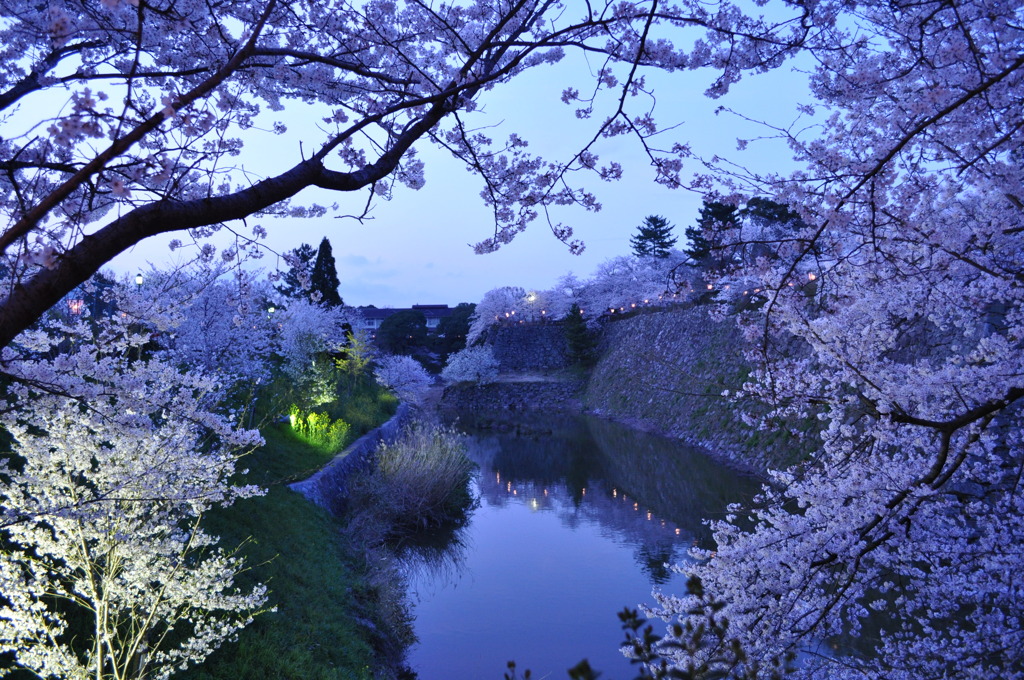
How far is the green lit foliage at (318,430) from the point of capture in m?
12.9

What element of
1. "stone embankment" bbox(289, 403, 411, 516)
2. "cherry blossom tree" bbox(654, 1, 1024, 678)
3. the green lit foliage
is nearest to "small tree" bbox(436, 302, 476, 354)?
"stone embankment" bbox(289, 403, 411, 516)

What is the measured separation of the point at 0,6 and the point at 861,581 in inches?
251

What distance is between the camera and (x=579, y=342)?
3647cm

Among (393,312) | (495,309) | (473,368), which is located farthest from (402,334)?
(393,312)

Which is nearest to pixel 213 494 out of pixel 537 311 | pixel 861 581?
pixel 861 581

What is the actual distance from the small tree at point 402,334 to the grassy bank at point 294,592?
111ft

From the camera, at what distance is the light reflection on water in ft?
24.9

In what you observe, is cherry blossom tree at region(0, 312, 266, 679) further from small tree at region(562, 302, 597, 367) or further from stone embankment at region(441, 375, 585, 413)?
small tree at region(562, 302, 597, 367)

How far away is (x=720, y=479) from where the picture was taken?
562 inches

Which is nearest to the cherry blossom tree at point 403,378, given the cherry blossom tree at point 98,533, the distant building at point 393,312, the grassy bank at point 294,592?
the grassy bank at point 294,592

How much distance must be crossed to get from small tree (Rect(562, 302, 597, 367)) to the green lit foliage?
23507 mm

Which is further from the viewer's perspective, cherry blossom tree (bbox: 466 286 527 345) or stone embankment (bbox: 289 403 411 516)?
cherry blossom tree (bbox: 466 286 527 345)

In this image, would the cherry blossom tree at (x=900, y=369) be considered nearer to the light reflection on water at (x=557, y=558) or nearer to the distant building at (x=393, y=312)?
the light reflection on water at (x=557, y=558)

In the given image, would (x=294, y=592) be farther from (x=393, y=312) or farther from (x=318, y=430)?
(x=393, y=312)
